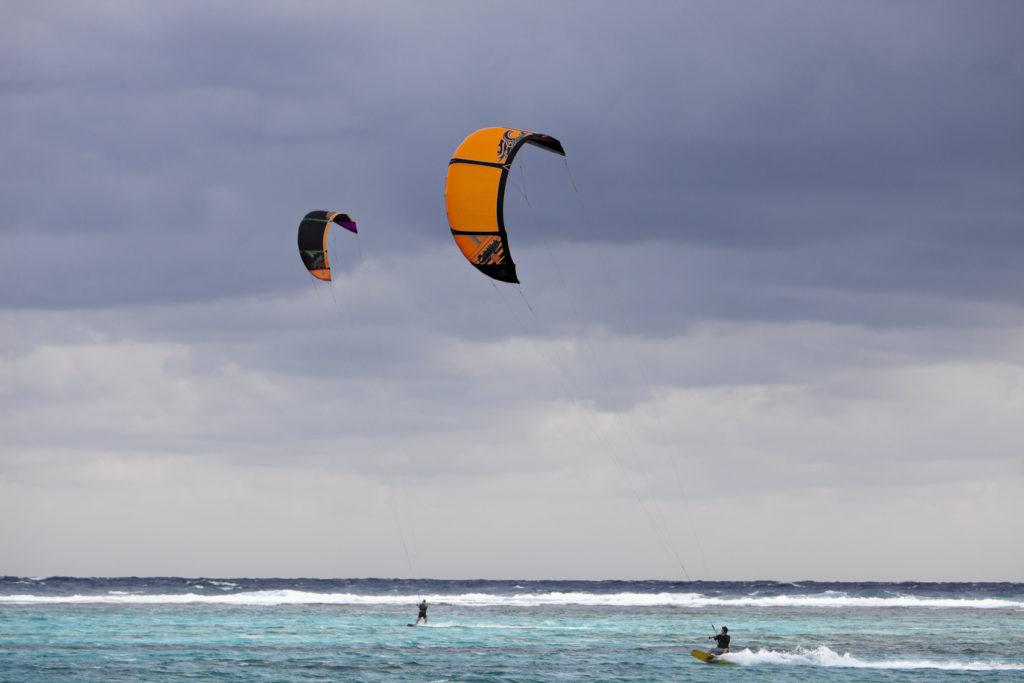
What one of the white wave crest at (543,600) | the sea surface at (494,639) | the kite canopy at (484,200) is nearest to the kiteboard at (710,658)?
the sea surface at (494,639)

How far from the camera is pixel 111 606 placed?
221ft

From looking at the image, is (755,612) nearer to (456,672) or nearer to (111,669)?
(456,672)

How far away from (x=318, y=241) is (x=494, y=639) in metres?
17.3

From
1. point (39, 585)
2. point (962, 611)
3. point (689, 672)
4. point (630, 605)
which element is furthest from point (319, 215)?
point (39, 585)

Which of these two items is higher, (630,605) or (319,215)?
(319,215)

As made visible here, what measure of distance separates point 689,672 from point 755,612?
3763cm

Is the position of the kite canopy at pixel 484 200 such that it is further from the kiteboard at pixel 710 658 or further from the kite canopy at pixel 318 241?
the kiteboard at pixel 710 658

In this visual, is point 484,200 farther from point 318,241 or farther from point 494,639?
point 494,639

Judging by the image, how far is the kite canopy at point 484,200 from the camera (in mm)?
25328

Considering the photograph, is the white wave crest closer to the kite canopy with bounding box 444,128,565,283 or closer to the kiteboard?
the kiteboard

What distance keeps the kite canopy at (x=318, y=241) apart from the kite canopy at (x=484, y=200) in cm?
1225

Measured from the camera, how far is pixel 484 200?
83.6 ft

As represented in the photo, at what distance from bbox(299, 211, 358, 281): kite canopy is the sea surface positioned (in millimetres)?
12621

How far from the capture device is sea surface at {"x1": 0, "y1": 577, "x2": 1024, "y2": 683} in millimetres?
32281
